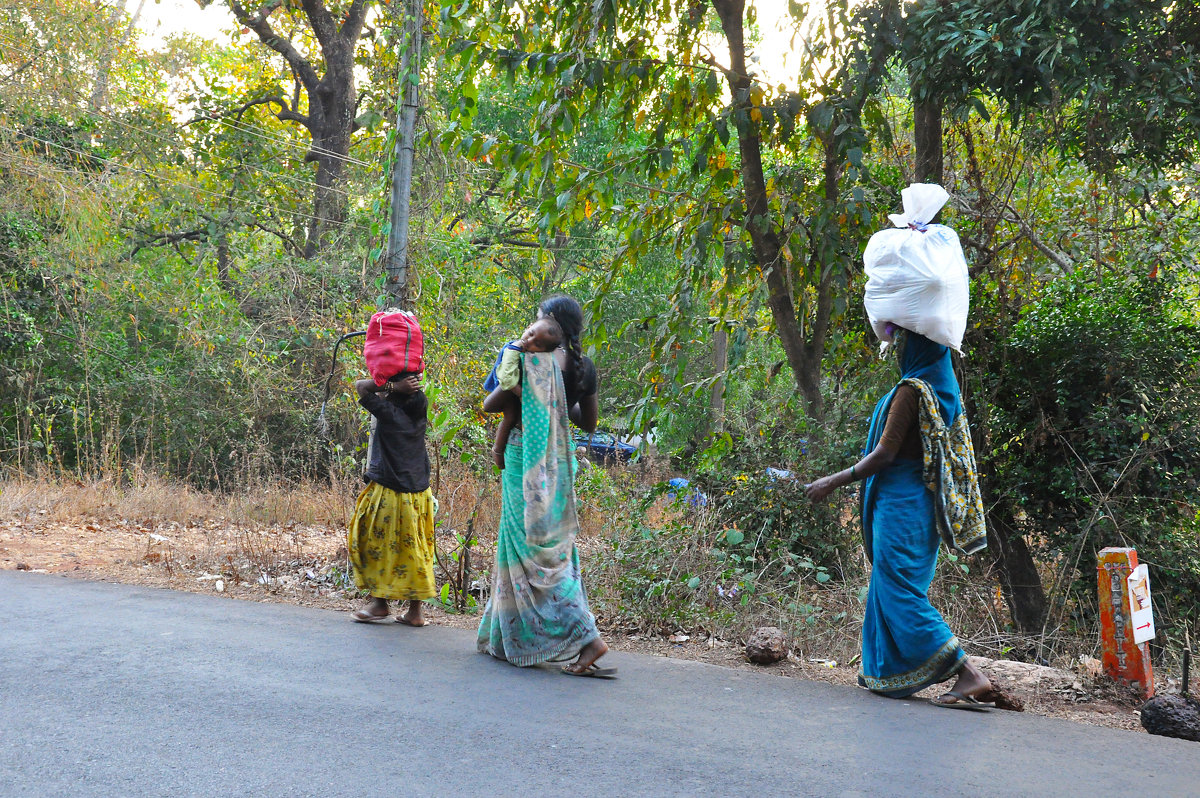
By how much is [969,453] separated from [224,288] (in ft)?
50.1

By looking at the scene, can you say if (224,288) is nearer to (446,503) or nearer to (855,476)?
(446,503)

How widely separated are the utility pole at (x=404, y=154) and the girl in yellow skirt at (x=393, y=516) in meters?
1.41

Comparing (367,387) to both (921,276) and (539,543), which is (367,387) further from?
(921,276)

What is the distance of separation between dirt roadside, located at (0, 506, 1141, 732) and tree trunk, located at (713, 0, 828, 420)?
2.87 m

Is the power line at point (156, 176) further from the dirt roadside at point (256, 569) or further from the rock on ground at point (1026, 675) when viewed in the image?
the rock on ground at point (1026, 675)

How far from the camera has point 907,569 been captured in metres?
4.69

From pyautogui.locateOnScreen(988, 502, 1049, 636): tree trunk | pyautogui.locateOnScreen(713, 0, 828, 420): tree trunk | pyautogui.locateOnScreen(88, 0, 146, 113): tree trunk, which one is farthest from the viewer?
pyautogui.locateOnScreen(88, 0, 146, 113): tree trunk

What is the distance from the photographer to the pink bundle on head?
6.27 metres

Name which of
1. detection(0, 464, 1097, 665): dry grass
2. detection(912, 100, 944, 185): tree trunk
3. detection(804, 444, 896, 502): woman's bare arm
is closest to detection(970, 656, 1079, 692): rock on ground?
detection(0, 464, 1097, 665): dry grass

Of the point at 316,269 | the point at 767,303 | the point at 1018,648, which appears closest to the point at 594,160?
the point at 316,269

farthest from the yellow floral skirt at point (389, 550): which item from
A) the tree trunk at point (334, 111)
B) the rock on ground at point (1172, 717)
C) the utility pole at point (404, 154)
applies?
the tree trunk at point (334, 111)

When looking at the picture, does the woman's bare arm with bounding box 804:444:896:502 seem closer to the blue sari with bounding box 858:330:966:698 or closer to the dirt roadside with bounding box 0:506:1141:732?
the blue sari with bounding box 858:330:966:698

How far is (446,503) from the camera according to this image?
9148 mm

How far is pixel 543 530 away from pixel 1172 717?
9.90 feet
